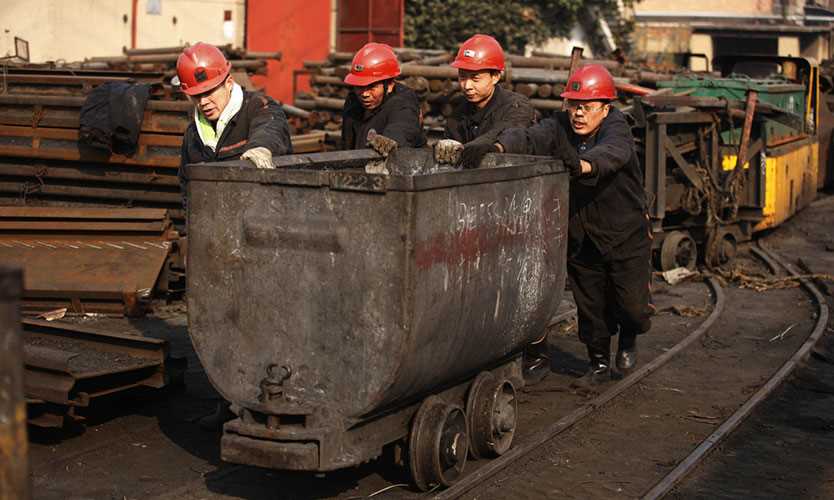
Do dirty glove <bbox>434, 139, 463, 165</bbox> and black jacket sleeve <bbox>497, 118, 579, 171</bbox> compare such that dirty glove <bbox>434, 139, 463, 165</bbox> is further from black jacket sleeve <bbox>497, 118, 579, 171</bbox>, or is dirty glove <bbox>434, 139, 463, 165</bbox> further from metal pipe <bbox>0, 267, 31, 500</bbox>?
metal pipe <bbox>0, 267, 31, 500</bbox>

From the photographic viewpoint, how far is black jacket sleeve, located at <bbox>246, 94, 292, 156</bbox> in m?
6.82

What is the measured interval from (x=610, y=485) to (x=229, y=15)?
1912 cm

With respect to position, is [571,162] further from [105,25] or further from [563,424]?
[105,25]

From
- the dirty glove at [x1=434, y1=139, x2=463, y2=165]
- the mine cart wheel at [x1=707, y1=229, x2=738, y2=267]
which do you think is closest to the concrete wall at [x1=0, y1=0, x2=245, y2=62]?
the mine cart wheel at [x1=707, y1=229, x2=738, y2=267]

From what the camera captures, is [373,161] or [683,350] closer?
[373,161]

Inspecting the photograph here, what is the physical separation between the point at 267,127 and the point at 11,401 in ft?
12.7

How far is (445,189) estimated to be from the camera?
18.0 feet

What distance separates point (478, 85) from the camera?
8086 mm

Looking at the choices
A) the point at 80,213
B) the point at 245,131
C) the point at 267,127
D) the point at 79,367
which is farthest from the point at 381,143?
the point at 80,213

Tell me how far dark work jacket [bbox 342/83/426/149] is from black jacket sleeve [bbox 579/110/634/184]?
1.15 m

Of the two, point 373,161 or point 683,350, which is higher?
point 373,161

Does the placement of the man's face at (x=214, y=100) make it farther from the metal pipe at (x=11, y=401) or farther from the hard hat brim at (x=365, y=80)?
the metal pipe at (x=11, y=401)

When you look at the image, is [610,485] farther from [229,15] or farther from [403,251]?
[229,15]

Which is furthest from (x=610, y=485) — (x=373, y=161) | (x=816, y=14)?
(x=816, y=14)
